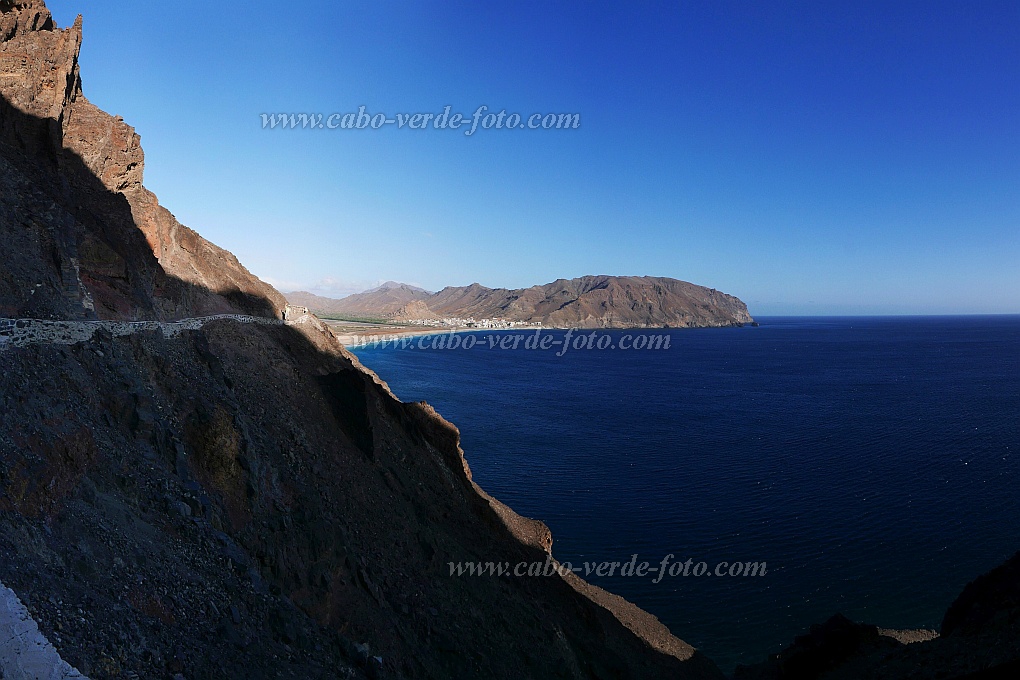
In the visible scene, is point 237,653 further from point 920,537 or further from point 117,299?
point 920,537

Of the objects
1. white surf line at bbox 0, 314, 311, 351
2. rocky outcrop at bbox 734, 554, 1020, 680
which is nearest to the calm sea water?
rocky outcrop at bbox 734, 554, 1020, 680

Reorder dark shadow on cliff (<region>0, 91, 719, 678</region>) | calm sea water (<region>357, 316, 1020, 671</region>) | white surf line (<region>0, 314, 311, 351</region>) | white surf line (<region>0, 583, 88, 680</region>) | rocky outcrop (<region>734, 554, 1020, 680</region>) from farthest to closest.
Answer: calm sea water (<region>357, 316, 1020, 671</region>) < rocky outcrop (<region>734, 554, 1020, 680</region>) < white surf line (<region>0, 314, 311, 351</region>) < dark shadow on cliff (<region>0, 91, 719, 678</region>) < white surf line (<region>0, 583, 88, 680</region>)

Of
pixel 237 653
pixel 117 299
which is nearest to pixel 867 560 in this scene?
pixel 237 653

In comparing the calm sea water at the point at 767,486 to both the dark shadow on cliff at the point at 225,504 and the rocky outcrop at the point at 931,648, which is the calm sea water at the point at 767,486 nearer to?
the rocky outcrop at the point at 931,648

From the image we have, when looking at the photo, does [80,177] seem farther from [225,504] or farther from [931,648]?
[931,648]

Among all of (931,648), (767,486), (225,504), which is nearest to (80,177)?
(225,504)

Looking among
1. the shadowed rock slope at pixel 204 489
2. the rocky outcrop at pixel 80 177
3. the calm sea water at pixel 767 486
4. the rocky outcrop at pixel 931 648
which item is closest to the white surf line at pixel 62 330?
the shadowed rock slope at pixel 204 489

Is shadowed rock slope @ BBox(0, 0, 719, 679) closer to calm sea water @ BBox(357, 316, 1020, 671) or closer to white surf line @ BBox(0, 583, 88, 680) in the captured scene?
white surf line @ BBox(0, 583, 88, 680)
